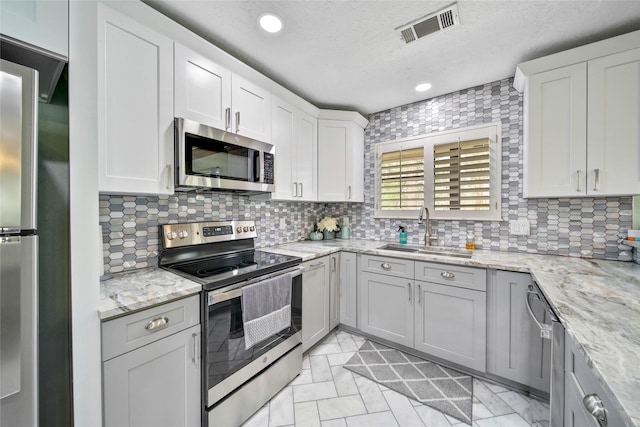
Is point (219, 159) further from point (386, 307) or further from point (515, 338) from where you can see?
point (515, 338)

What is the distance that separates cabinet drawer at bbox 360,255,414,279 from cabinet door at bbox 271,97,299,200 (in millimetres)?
930

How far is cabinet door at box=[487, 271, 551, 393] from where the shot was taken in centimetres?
162

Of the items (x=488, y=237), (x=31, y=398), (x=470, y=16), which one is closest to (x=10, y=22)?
(x=31, y=398)

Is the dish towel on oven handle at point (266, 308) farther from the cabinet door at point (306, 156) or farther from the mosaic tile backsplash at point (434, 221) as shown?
the cabinet door at point (306, 156)

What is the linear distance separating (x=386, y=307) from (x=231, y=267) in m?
1.45

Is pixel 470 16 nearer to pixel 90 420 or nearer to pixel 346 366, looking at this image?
pixel 346 366

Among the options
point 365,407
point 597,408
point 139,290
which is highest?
point 139,290

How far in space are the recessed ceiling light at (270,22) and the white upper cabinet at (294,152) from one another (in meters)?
0.60

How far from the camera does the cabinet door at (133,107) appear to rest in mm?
1221

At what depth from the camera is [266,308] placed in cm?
158

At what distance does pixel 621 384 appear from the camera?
0.54 metres

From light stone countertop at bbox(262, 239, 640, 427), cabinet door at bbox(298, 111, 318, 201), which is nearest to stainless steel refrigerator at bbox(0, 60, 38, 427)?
light stone countertop at bbox(262, 239, 640, 427)

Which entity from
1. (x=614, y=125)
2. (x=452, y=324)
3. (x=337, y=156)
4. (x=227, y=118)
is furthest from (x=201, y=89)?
(x=614, y=125)

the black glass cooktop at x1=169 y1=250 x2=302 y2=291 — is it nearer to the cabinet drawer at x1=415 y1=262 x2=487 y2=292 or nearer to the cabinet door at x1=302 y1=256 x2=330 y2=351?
the cabinet door at x1=302 y1=256 x2=330 y2=351
